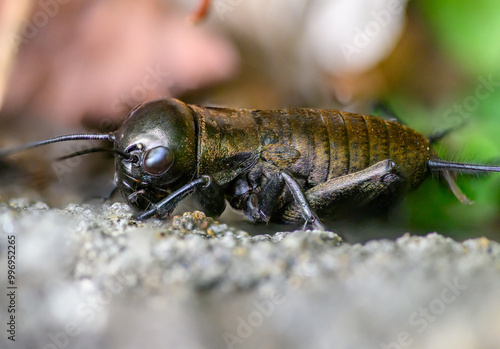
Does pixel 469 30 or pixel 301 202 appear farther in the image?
pixel 469 30

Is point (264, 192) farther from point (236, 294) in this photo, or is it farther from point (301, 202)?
point (236, 294)

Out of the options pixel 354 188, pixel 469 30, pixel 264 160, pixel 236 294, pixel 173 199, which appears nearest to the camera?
pixel 236 294

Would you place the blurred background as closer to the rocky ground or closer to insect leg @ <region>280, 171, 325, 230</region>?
insect leg @ <region>280, 171, 325, 230</region>

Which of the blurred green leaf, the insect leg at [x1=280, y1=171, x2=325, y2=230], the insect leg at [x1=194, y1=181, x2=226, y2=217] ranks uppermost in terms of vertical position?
the blurred green leaf

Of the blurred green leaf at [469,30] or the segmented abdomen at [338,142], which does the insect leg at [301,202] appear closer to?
the segmented abdomen at [338,142]

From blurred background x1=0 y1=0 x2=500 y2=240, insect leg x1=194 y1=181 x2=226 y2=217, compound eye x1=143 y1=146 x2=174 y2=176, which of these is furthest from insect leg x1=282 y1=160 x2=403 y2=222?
compound eye x1=143 y1=146 x2=174 y2=176

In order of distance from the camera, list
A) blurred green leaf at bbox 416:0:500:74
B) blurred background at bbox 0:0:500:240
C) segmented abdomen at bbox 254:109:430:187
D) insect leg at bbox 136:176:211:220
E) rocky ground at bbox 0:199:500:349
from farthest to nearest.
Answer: blurred green leaf at bbox 416:0:500:74 → blurred background at bbox 0:0:500:240 → segmented abdomen at bbox 254:109:430:187 → insect leg at bbox 136:176:211:220 → rocky ground at bbox 0:199:500:349

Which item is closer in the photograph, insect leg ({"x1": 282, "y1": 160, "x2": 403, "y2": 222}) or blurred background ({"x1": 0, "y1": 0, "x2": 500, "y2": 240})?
insect leg ({"x1": 282, "y1": 160, "x2": 403, "y2": 222})

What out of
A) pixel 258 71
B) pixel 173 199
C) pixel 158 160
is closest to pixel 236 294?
pixel 173 199
